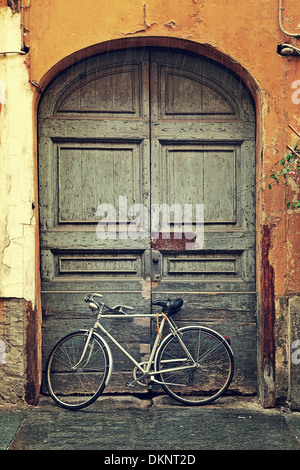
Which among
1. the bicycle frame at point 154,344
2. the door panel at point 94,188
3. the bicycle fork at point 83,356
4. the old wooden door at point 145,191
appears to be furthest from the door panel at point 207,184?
the bicycle fork at point 83,356

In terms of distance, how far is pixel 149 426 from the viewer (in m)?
4.43

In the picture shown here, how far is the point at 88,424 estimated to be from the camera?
14.7 feet

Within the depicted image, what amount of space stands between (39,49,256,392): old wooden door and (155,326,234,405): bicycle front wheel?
0.19m

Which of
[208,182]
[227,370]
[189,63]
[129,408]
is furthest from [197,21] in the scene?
[129,408]

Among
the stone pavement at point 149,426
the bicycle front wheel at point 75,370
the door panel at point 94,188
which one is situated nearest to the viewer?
the stone pavement at point 149,426

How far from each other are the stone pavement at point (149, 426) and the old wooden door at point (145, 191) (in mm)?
374

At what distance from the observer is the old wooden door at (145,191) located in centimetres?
516

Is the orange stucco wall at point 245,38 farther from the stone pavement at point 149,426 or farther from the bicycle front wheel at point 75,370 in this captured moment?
the bicycle front wheel at point 75,370

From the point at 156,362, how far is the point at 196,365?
1.28 feet

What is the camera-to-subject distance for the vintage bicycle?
4.89 meters

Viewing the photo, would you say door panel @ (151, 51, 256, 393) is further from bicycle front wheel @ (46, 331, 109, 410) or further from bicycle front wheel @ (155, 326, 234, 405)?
bicycle front wheel @ (46, 331, 109, 410)

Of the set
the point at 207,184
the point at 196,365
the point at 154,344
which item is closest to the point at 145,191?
the point at 207,184
